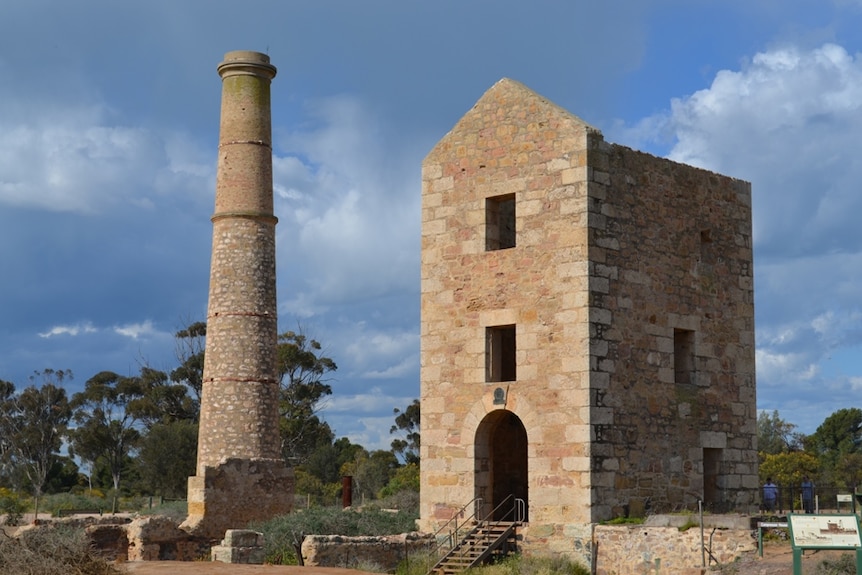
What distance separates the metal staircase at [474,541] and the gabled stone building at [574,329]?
262 mm

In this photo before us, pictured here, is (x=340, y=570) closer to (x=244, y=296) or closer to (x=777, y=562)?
(x=777, y=562)

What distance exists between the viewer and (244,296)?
25.7m

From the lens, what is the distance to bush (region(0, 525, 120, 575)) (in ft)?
45.8

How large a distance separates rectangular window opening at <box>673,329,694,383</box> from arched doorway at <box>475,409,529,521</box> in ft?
8.53

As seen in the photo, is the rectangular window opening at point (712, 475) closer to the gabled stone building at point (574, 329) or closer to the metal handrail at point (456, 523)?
the gabled stone building at point (574, 329)

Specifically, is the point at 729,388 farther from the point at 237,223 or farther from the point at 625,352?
the point at 237,223

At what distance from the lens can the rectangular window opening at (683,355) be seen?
1909 cm

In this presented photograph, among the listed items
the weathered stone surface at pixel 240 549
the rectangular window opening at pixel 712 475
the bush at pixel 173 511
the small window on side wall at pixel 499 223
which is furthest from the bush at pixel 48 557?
the bush at pixel 173 511

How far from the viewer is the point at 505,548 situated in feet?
56.8

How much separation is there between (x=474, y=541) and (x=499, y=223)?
491 cm

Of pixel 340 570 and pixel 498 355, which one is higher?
pixel 498 355

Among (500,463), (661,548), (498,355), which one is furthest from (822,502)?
(498,355)

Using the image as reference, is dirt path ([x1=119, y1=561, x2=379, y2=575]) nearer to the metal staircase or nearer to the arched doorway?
the metal staircase

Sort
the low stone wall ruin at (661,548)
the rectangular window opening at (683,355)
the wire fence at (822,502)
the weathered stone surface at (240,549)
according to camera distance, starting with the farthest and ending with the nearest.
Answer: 1. the wire fence at (822,502)
2. the rectangular window opening at (683,355)
3. the weathered stone surface at (240,549)
4. the low stone wall ruin at (661,548)
